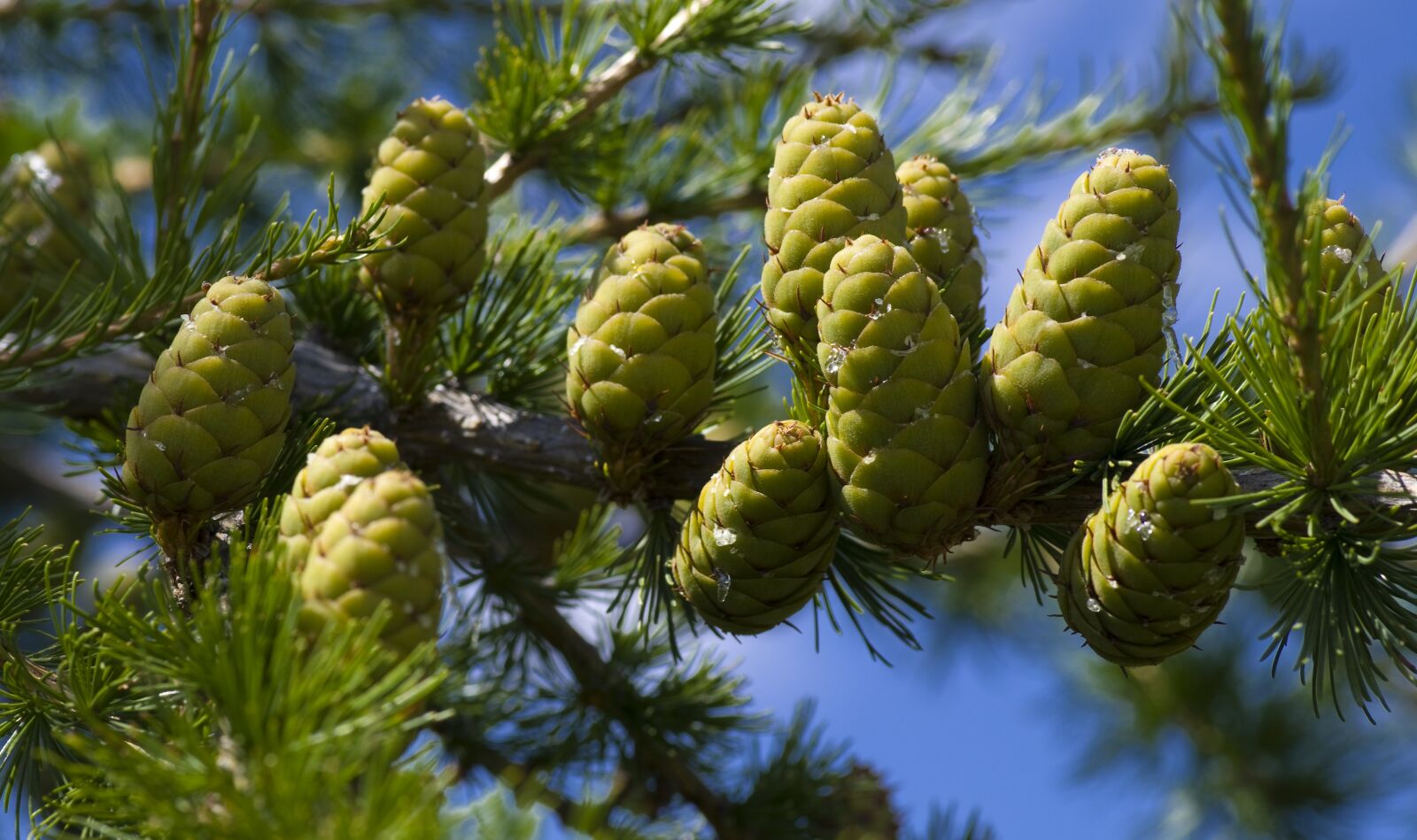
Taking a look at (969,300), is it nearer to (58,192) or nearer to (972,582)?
(58,192)

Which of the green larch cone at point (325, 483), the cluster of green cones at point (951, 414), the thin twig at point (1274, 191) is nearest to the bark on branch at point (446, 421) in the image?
the cluster of green cones at point (951, 414)

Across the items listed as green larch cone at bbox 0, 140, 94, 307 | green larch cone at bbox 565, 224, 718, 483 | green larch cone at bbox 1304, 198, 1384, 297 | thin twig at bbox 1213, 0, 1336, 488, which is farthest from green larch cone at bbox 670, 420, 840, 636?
green larch cone at bbox 0, 140, 94, 307

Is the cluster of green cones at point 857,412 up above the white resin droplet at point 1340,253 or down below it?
below

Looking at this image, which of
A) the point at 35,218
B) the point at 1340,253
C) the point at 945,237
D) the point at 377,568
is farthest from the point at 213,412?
the point at 35,218

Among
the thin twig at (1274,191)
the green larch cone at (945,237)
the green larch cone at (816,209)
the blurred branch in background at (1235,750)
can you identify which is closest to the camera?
A: the thin twig at (1274,191)

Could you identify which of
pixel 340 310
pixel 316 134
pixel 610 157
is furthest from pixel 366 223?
pixel 316 134

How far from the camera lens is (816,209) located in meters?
1.18

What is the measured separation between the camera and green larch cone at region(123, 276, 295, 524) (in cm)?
107

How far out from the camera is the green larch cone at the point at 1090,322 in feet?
3.46

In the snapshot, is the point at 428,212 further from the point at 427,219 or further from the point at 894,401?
the point at 894,401

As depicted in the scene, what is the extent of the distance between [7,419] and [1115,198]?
4.93 ft

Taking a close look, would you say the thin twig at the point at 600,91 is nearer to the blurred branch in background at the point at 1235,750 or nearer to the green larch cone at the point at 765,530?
the green larch cone at the point at 765,530

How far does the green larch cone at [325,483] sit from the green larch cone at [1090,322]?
54 centimetres

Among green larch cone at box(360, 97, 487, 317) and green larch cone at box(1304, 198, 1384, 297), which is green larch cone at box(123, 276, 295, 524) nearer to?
green larch cone at box(360, 97, 487, 317)
